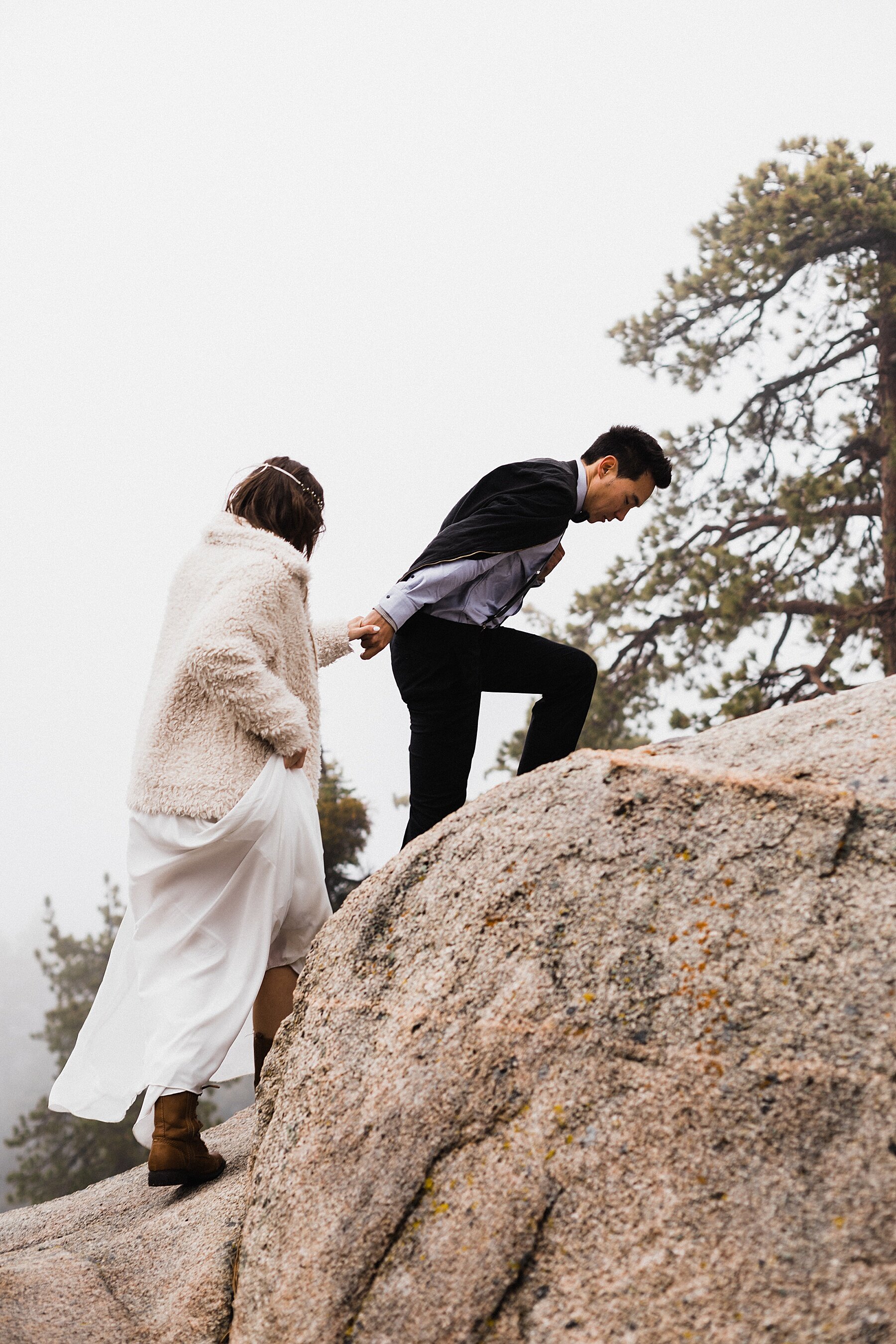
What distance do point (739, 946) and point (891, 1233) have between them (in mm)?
487

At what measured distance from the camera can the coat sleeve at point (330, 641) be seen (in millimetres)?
3354

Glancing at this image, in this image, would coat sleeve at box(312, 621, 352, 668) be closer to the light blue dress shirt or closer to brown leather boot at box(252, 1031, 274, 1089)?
the light blue dress shirt

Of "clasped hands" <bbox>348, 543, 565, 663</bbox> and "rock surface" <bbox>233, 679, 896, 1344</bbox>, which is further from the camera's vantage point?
"clasped hands" <bbox>348, 543, 565, 663</bbox>

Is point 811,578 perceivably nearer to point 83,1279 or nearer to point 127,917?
point 127,917

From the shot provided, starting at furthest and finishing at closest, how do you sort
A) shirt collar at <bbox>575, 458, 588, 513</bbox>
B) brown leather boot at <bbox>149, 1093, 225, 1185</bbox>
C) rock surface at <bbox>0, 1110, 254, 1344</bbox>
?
shirt collar at <bbox>575, 458, 588, 513</bbox>, brown leather boot at <bbox>149, 1093, 225, 1185</bbox>, rock surface at <bbox>0, 1110, 254, 1344</bbox>

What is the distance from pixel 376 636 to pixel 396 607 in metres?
0.12

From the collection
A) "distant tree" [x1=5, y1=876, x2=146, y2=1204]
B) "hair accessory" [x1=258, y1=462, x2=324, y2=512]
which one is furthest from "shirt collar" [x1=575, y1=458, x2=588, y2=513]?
"distant tree" [x1=5, y1=876, x2=146, y2=1204]

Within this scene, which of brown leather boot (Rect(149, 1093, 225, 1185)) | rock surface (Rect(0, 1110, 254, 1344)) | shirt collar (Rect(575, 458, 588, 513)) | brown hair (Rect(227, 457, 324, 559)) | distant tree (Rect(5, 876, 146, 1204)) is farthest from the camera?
distant tree (Rect(5, 876, 146, 1204))

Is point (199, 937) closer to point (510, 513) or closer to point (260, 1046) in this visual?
point (260, 1046)

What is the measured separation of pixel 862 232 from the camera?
10008 millimetres

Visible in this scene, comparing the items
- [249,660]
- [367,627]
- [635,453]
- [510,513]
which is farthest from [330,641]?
[635,453]

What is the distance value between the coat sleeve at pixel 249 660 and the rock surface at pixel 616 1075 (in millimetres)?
780

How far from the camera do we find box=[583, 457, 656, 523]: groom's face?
345 cm

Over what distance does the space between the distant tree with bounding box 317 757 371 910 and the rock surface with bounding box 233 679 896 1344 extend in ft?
30.6
